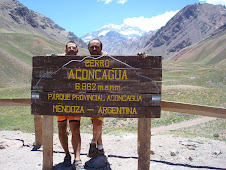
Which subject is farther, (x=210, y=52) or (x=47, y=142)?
(x=210, y=52)

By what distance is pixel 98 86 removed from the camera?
3.91 meters

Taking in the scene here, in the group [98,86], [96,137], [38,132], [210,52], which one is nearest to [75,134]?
[96,137]

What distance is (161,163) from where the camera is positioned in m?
4.73

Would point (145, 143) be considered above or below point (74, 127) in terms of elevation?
below

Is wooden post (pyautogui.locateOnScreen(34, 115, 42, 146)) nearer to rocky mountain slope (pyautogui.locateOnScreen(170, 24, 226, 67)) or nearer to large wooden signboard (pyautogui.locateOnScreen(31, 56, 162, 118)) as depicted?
large wooden signboard (pyautogui.locateOnScreen(31, 56, 162, 118))

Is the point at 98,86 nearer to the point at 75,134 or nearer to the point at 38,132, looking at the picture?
the point at 75,134

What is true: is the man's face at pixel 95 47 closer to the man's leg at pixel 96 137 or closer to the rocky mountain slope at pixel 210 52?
the man's leg at pixel 96 137

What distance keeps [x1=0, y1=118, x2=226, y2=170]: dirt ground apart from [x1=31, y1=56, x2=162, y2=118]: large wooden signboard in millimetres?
1339

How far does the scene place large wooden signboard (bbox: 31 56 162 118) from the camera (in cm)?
386

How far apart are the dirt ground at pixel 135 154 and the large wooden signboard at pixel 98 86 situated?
1.34m

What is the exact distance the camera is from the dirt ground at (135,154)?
180 inches

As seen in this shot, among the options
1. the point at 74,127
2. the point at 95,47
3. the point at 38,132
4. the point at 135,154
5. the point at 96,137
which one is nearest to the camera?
the point at 74,127

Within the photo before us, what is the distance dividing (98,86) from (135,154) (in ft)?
7.46

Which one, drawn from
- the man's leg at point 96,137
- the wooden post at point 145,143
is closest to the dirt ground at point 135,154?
the man's leg at point 96,137
